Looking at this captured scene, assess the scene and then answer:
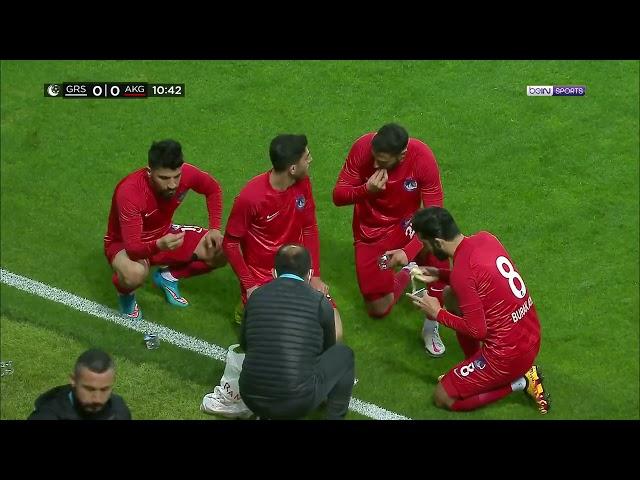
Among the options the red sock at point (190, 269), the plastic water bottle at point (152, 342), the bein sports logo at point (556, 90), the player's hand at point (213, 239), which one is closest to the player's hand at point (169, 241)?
the player's hand at point (213, 239)

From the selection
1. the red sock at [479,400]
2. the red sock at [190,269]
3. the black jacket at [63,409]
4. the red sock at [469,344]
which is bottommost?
the red sock at [479,400]

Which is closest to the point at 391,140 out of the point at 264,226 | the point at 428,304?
the point at 264,226

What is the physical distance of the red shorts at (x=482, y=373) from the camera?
7.77 meters

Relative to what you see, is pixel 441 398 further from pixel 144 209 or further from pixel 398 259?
pixel 144 209

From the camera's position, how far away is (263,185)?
8.42m

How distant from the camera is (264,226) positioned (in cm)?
855

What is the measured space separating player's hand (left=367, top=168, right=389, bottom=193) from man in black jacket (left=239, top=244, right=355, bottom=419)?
1.68 metres

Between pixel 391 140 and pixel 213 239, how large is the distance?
1816 mm

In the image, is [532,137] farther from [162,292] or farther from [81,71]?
[81,71]

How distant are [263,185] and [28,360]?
7.74ft

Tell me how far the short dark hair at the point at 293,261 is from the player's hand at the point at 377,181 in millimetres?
1691

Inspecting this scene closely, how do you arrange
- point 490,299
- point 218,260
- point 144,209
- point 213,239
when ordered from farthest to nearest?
point 218,260, point 213,239, point 144,209, point 490,299

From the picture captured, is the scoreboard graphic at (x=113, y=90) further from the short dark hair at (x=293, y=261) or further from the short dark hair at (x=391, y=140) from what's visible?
the short dark hair at (x=293, y=261)

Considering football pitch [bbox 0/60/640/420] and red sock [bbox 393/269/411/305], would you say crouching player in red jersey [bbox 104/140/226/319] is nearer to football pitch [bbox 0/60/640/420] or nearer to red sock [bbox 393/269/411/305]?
football pitch [bbox 0/60/640/420]
